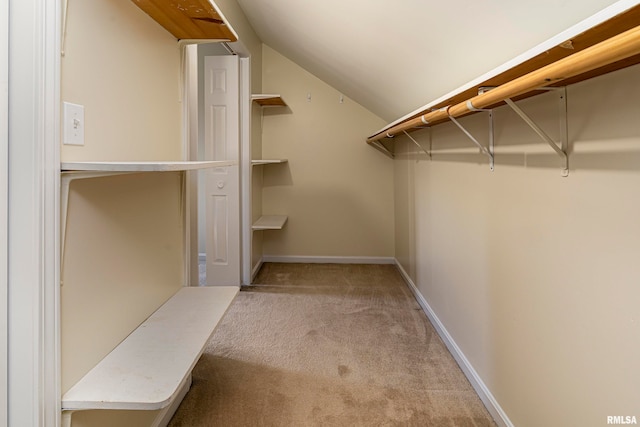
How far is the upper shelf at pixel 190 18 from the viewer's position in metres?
1.29

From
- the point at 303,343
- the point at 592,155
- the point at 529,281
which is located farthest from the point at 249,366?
the point at 592,155

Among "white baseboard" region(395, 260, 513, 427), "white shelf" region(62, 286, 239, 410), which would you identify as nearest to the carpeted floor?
"white baseboard" region(395, 260, 513, 427)

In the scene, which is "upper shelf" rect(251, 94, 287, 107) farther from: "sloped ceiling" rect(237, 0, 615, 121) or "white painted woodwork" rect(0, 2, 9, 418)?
"white painted woodwork" rect(0, 2, 9, 418)

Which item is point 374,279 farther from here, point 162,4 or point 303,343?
point 162,4

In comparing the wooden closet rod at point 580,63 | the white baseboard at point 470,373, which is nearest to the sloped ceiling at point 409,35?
the wooden closet rod at point 580,63

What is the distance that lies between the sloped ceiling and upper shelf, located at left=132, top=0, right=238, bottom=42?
0.66 meters

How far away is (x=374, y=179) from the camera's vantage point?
4.36 meters

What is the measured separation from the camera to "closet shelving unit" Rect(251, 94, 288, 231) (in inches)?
142

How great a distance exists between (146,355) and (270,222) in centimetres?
274

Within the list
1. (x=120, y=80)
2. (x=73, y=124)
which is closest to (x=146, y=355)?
(x=73, y=124)

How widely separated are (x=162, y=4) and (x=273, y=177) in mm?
3104

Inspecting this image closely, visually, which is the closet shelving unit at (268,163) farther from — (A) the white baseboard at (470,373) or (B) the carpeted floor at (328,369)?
(A) the white baseboard at (470,373)

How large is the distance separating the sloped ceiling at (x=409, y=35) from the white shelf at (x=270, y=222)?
1.41m

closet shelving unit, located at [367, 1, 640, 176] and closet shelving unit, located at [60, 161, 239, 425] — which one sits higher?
closet shelving unit, located at [367, 1, 640, 176]
